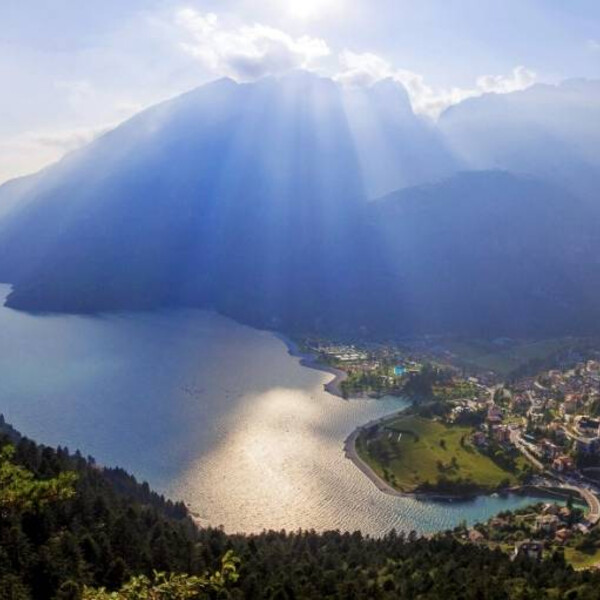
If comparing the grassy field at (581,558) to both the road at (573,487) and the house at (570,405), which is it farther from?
the house at (570,405)

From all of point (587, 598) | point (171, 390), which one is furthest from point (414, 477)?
point (171, 390)

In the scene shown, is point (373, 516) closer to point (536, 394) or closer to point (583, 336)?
point (536, 394)

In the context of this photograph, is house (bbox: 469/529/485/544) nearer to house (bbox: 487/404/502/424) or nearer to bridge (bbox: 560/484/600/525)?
bridge (bbox: 560/484/600/525)

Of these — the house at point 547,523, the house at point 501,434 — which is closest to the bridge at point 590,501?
the house at point 547,523

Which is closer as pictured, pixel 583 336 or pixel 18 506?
pixel 18 506

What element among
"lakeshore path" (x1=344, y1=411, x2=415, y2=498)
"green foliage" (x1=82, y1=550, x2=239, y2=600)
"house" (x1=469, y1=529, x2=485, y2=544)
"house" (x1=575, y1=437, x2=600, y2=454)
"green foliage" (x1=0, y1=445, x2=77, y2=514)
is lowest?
"lakeshore path" (x1=344, y1=411, x2=415, y2=498)

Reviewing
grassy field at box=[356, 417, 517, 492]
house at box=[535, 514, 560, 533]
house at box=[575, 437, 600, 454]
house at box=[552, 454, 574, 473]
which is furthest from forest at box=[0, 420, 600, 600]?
house at box=[575, 437, 600, 454]
